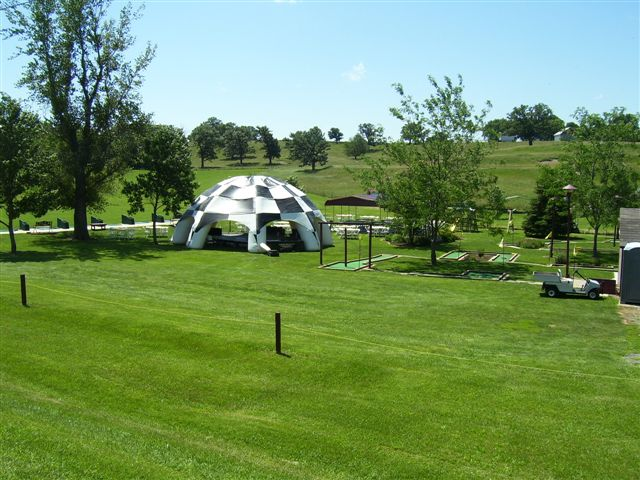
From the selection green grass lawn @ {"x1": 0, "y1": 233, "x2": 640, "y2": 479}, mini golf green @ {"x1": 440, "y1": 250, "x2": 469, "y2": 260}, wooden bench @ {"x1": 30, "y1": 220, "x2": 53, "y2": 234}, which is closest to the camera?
green grass lawn @ {"x1": 0, "y1": 233, "x2": 640, "y2": 479}

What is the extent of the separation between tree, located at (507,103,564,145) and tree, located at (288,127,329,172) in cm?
5652

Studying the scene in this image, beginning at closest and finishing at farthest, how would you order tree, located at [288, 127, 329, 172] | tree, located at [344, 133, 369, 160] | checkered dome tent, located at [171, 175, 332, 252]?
checkered dome tent, located at [171, 175, 332, 252], tree, located at [288, 127, 329, 172], tree, located at [344, 133, 369, 160]

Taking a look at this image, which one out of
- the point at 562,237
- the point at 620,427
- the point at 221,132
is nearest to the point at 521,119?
the point at 221,132

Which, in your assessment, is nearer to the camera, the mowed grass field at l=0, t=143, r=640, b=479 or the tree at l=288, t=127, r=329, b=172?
the mowed grass field at l=0, t=143, r=640, b=479

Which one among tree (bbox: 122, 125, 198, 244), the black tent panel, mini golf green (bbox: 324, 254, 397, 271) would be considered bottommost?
mini golf green (bbox: 324, 254, 397, 271)

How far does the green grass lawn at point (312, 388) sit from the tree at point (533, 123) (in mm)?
140310

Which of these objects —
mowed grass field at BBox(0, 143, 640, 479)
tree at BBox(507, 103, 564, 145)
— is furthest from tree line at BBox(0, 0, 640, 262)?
tree at BBox(507, 103, 564, 145)

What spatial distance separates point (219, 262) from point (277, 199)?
7.65m

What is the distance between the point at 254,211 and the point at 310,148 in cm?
8647

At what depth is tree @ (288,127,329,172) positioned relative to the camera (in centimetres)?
12294

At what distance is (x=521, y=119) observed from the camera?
6122 inches

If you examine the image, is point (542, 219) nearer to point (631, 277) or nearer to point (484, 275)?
point (484, 275)

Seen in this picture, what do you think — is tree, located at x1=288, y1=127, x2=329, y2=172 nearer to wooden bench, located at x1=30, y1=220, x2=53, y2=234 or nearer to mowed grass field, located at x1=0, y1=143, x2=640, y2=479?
wooden bench, located at x1=30, y1=220, x2=53, y2=234

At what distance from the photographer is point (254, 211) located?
3784cm
